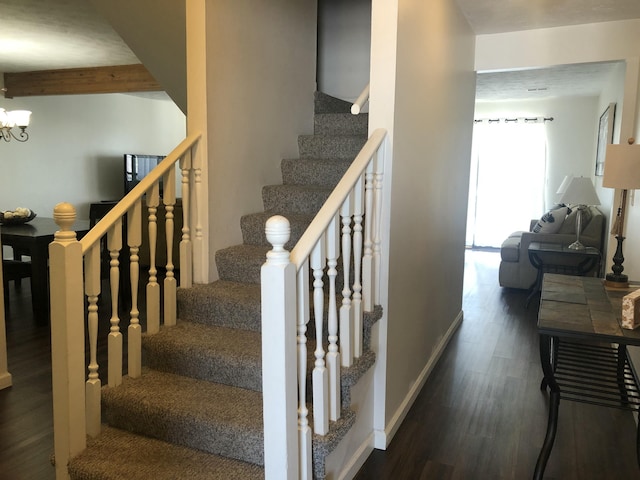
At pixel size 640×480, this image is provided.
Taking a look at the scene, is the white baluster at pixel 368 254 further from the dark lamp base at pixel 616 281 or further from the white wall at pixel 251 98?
the dark lamp base at pixel 616 281

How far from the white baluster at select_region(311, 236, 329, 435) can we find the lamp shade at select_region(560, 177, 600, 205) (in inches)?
A: 135

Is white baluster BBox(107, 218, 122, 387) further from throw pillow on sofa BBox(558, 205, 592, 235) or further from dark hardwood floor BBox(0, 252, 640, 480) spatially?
throw pillow on sofa BBox(558, 205, 592, 235)

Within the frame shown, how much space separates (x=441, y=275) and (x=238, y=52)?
1952mm

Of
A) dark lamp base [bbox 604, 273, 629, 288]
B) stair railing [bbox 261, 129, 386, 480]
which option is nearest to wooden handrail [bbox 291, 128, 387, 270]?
stair railing [bbox 261, 129, 386, 480]

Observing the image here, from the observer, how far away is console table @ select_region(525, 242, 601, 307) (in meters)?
4.67

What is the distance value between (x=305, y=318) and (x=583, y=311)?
1.18m

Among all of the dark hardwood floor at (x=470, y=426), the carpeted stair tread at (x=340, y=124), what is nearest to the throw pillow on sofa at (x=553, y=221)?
the dark hardwood floor at (x=470, y=426)

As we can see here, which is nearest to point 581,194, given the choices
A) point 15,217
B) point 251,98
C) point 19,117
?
point 251,98

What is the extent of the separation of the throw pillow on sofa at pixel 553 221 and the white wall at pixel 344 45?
2.65 m

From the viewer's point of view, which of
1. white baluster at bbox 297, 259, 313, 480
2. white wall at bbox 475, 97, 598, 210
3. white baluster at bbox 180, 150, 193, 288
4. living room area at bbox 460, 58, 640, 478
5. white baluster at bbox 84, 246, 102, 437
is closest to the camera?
white baluster at bbox 297, 259, 313, 480

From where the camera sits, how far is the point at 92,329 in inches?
81.7

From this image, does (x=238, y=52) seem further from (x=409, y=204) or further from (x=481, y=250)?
(x=481, y=250)

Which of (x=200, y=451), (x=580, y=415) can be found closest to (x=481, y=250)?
(x=580, y=415)

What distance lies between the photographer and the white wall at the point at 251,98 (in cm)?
267
